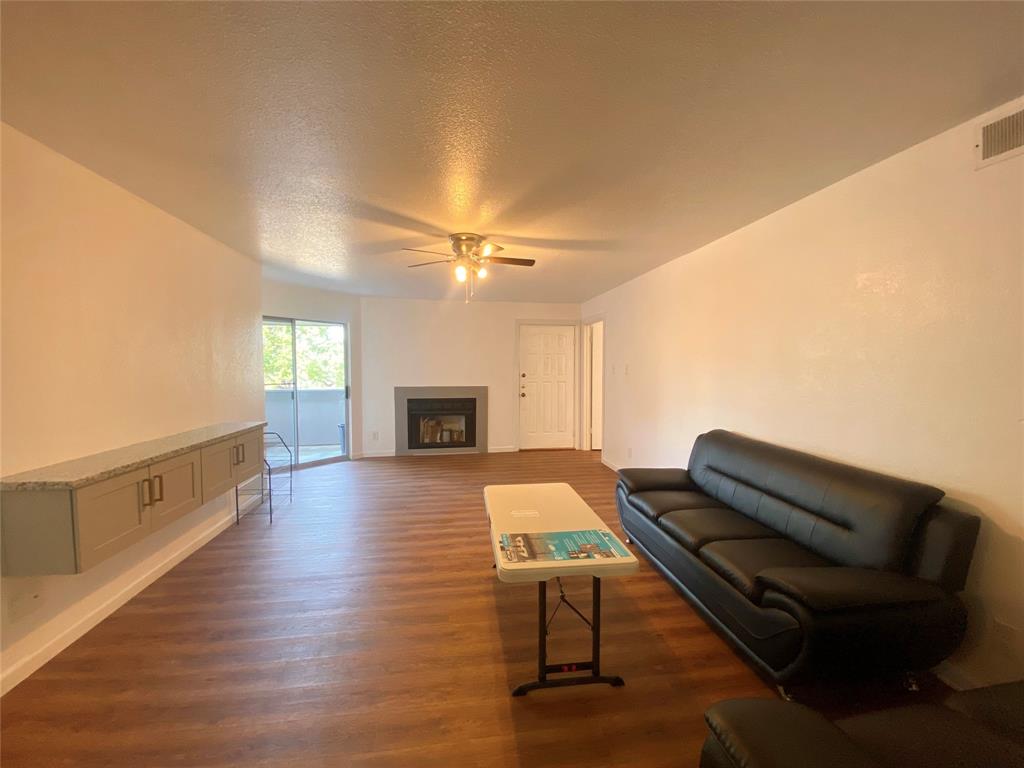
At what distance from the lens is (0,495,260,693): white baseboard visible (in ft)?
6.14

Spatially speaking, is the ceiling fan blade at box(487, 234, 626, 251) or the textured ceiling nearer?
the textured ceiling

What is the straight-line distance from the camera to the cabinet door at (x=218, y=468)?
111 inches

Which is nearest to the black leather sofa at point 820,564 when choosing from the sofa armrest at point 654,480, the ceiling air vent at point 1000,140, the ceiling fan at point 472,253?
the sofa armrest at point 654,480

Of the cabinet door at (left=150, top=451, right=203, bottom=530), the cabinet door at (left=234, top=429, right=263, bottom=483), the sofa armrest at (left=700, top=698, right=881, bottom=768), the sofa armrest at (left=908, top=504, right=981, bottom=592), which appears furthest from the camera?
the cabinet door at (left=234, top=429, right=263, bottom=483)

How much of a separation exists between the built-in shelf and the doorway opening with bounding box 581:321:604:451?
5257 millimetres

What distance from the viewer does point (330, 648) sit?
83.0 inches

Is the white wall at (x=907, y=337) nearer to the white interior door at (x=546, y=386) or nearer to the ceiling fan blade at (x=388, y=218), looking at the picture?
the ceiling fan blade at (x=388, y=218)

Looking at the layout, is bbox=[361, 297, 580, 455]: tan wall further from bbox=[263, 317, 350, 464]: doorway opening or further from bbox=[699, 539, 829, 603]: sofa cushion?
bbox=[699, 539, 829, 603]: sofa cushion

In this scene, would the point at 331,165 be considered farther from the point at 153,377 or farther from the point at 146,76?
the point at 153,377

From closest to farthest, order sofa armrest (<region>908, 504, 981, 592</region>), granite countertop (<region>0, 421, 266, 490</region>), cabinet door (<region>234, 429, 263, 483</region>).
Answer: sofa armrest (<region>908, 504, 981, 592</region>)
granite countertop (<region>0, 421, 266, 490</region>)
cabinet door (<region>234, 429, 263, 483</region>)

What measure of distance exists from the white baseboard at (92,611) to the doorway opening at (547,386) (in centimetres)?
453

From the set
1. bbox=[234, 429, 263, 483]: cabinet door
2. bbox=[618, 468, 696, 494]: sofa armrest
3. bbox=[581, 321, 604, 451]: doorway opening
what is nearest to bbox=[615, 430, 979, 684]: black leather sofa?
bbox=[618, 468, 696, 494]: sofa armrest

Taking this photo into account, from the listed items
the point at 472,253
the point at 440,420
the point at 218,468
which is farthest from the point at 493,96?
the point at 440,420

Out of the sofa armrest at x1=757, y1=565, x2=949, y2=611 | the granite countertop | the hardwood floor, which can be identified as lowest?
the hardwood floor
